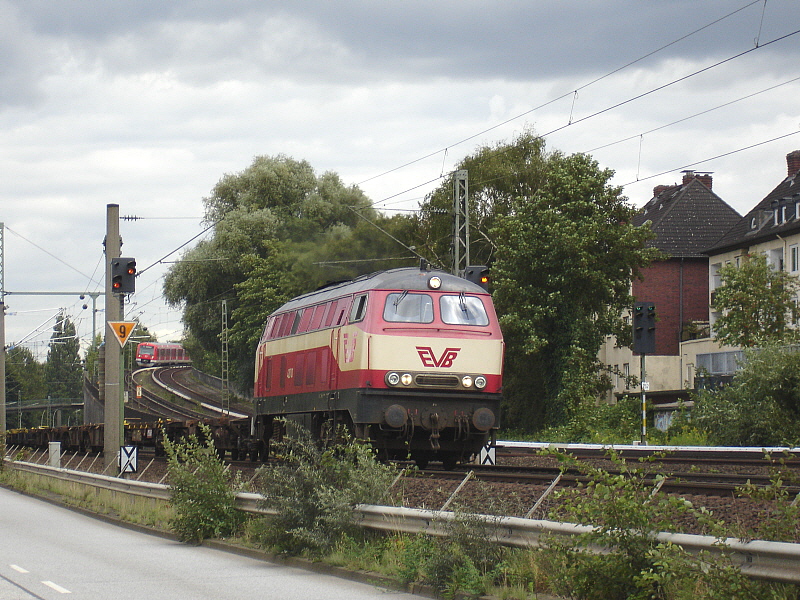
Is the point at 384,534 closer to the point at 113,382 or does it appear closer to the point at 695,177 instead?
the point at 113,382

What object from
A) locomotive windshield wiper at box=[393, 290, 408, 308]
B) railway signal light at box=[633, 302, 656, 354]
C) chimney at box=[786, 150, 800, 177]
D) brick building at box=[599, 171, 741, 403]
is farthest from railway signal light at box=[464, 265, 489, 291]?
chimney at box=[786, 150, 800, 177]

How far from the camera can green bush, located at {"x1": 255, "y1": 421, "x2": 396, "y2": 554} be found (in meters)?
12.0

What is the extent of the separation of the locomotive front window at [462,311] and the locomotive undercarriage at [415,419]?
1303 mm

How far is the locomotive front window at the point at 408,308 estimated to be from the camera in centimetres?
1983

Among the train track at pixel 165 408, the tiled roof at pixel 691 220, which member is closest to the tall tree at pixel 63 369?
the train track at pixel 165 408

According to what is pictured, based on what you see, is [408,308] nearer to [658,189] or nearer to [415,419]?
[415,419]

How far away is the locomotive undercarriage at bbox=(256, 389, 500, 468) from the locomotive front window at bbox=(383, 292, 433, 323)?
1281 millimetres

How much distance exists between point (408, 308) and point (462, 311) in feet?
3.32

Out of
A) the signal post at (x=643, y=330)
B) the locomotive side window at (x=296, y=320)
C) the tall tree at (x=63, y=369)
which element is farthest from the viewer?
the tall tree at (x=63, y=369)

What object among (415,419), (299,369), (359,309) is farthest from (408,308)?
(299,369)

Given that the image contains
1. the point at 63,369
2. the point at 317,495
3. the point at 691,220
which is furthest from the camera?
the point at 63,369

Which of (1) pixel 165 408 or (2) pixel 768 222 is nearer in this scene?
(2) pixel 768 222

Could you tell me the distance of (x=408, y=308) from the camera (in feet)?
65.7

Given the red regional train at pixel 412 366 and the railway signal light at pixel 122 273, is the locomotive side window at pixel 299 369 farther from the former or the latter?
the railway signal light at pixel 122 273
